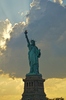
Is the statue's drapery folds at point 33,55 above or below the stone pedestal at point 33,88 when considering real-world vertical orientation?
above

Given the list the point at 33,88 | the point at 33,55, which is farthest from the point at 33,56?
the point at 33,88

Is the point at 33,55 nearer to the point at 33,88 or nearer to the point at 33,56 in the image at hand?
the point at 33,56

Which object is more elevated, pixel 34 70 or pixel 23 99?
pixel 34 70

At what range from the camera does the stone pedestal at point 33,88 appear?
231 feet

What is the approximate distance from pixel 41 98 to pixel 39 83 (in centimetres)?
277

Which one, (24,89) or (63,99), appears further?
(63,99)

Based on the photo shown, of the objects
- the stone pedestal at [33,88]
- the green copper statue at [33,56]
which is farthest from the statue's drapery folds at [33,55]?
the stone pedestal at [33,88]

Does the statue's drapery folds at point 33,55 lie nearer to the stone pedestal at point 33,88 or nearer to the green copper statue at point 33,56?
the green copper statue at point 33,56

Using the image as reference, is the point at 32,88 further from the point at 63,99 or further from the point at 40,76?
the point at 63,99

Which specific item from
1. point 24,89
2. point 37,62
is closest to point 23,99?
point 24,89

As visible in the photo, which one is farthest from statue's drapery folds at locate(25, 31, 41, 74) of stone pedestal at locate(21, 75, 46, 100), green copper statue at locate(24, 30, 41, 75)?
stone pedestal at locate(21, 75, 46, 100)

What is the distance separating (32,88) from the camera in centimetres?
7075

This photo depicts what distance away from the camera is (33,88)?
70.8m

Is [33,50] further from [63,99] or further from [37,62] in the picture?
[63,99]
